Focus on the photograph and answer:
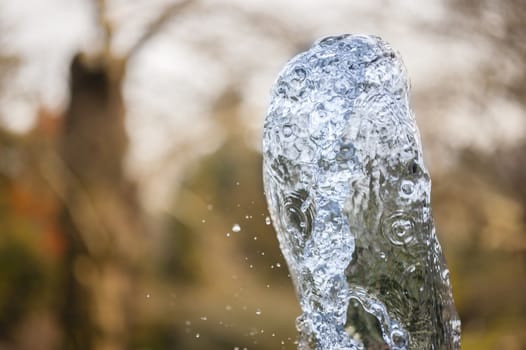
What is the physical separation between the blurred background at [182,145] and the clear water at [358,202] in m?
6.66

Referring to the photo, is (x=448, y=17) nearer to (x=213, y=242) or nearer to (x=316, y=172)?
(x=213, y=242)

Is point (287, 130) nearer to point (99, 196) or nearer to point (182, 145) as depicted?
point (99, 196)

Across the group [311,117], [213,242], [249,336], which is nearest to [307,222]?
[311,117]

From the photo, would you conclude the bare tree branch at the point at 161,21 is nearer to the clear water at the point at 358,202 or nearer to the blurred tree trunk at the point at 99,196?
the blurred tree trunk at the point at 99,196

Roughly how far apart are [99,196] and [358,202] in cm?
731

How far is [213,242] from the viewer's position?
1166cm

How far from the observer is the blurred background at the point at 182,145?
9047 mm

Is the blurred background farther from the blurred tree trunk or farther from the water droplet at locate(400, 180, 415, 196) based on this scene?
the water droplet at locate(400, 180, 415, 196)

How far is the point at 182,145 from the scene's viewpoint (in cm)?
1055

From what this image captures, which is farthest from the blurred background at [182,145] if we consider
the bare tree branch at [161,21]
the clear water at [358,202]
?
the clear water at [358,202]

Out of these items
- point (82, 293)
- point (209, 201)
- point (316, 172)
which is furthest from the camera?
point (209, 201)

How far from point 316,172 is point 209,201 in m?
8.71

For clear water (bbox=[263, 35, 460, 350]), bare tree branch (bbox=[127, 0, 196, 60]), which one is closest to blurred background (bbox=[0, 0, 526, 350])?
bare tree branch (bbox=[127, 0, 196, 60])

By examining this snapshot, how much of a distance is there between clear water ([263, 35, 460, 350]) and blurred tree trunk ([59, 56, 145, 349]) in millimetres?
6947
